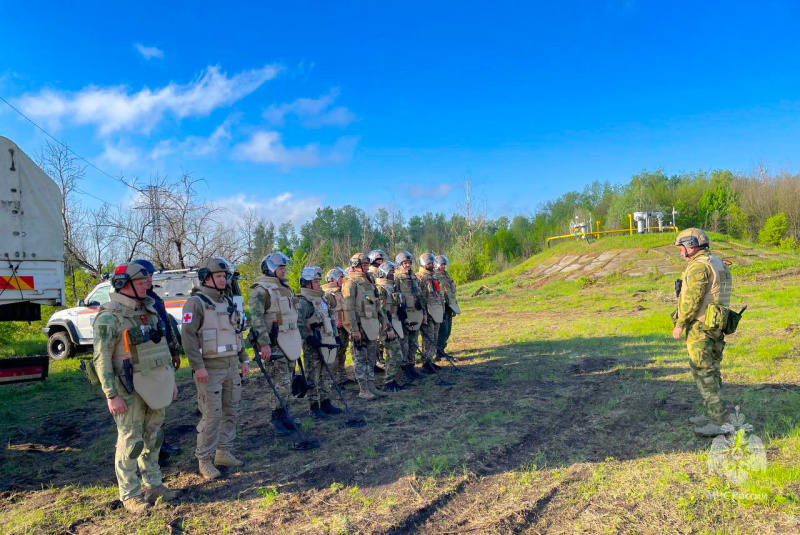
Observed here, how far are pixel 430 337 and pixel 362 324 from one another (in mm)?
2596

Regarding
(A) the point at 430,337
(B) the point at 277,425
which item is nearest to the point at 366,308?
(B) the point at 277,425

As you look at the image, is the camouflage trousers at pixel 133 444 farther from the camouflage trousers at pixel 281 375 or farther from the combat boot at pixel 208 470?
the camouflage trousers at pixel 281 375

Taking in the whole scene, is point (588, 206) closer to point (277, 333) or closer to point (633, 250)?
point (633, 250)

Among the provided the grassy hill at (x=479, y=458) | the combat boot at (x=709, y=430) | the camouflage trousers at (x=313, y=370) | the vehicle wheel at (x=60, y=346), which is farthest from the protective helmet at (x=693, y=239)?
the vehicle wheel at (x=60, y=346)

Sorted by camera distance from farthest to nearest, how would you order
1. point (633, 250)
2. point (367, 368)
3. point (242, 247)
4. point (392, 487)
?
point (633, 250) → point (242, 247) → point (367, 368) → point (392, 487)

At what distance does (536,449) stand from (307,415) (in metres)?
3.30

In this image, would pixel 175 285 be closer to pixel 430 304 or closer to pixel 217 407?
pixel 430 304

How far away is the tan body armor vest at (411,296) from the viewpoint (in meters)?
9.52

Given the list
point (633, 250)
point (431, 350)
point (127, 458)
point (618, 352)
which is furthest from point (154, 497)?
point (633, 250)

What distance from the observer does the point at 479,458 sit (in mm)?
5184

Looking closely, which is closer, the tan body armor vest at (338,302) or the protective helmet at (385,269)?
the tan body armor vest at (338,302)

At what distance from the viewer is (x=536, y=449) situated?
5.41 m

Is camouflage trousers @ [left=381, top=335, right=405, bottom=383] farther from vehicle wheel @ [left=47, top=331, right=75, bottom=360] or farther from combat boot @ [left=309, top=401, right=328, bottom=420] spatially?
vehicle wheel @ [left=47, top=331, right=75, bottom=360]

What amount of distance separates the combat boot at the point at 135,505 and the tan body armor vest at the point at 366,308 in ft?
13.6
